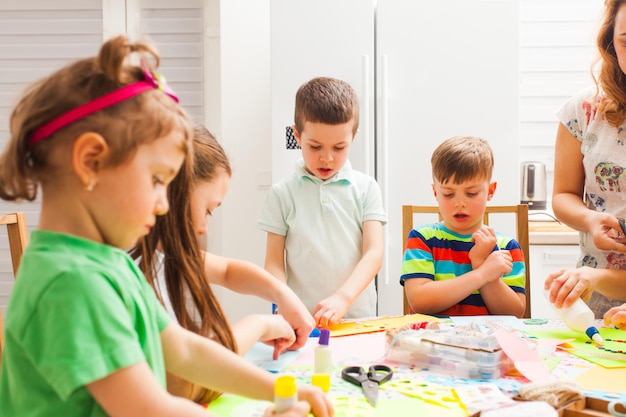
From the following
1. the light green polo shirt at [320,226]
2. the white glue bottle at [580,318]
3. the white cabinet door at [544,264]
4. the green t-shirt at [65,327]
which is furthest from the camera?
the white cabinet door at [544,264]

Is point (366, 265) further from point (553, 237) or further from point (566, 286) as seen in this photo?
point (553, 237)

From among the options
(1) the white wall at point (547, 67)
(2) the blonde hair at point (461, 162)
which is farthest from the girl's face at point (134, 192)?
(1) the white wall at point (547, 67)

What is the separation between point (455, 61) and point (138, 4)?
66.0 inches

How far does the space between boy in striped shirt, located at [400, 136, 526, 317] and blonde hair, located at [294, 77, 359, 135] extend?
0.26 m

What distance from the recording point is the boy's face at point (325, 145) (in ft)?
5.30

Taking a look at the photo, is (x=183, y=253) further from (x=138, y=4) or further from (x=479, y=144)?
(x=138, y=4)

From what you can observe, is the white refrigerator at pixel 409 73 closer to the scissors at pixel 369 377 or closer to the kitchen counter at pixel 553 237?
the kitchen counter at pixel 553 237

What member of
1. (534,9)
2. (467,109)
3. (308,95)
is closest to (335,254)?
(308,95)

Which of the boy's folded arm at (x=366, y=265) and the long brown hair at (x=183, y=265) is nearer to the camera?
the long brown hair at (x=183, y=265)

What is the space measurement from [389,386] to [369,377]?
0.03 metres

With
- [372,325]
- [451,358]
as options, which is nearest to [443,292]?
[372,325]

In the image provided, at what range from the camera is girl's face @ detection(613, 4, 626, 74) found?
4.88ft

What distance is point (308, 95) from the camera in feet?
5.45

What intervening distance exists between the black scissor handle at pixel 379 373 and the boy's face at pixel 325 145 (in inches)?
28.7
